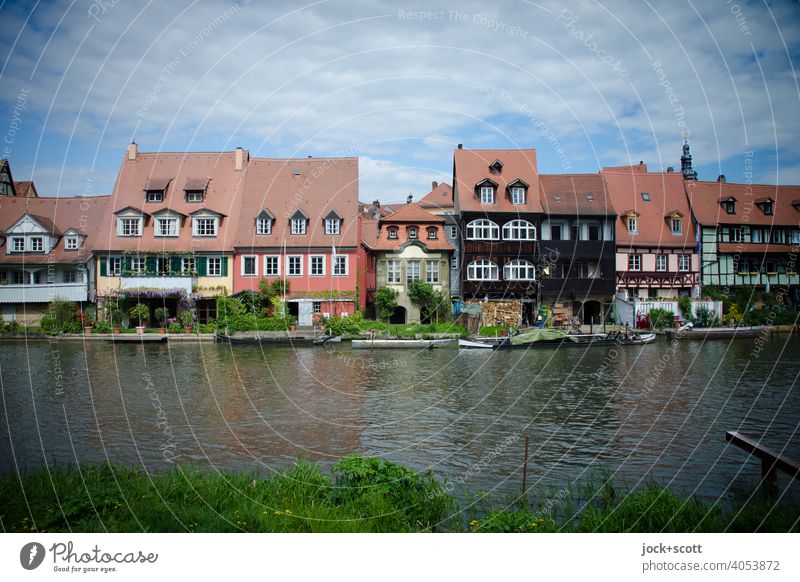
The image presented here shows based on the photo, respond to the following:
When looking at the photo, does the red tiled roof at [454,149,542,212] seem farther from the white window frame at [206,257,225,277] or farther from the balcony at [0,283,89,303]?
the balcony at [0,283,89,303]

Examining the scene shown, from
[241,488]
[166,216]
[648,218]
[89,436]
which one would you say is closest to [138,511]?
[241,488]

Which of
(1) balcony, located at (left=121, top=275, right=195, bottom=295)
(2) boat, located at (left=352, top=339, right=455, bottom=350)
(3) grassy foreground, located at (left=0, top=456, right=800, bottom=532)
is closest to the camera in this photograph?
(3) grassy foreground, located at (left=0, top=456, right=800, bottom=532)

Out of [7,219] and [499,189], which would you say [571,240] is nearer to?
[499,189]

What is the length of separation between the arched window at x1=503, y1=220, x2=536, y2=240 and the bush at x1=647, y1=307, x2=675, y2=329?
10956mm

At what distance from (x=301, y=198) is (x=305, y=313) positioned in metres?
9.20

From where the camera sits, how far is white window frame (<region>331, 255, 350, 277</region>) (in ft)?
149

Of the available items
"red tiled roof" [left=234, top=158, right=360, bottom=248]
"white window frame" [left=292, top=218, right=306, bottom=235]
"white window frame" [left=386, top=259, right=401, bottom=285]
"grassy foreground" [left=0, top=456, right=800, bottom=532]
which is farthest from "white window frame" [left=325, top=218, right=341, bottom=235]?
"grassy foreground" [left=0, top=456, right=800, bottom=532]

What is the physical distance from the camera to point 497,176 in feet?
164

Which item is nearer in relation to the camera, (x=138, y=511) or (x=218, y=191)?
(x=138, y=511)

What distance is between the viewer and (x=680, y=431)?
16.0 meters

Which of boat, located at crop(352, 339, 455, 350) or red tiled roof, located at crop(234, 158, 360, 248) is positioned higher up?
red tiled roof, located at crop(234, 158, 360, 248)

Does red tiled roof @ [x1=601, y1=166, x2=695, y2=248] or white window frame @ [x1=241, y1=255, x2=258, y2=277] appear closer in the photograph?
white window frame @ [x1=241, y1=255, x2=258, y2=277]

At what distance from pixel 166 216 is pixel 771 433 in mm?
41857

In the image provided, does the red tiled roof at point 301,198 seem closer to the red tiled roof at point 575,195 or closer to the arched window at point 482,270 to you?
the arched window at point 482,270
